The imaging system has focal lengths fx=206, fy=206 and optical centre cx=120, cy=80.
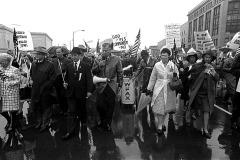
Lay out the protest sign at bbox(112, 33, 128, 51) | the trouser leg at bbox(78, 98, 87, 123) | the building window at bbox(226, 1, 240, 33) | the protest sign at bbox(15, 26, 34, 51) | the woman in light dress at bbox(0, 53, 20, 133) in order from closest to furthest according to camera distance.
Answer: the woman in light dress at bbox(0, 53, 20, 133), the trouser leg at bbox(78, 98, 87, 123), the protest sign at bbox(15, 26, 34, 51), the protest sign at bbox(112, 33, 128, 51), the building window at bbox(226, 1, 240, 33)

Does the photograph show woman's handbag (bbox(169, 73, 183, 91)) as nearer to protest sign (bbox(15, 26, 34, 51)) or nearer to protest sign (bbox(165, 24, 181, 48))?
protest sign (bbox(165, 24, 181, 48))

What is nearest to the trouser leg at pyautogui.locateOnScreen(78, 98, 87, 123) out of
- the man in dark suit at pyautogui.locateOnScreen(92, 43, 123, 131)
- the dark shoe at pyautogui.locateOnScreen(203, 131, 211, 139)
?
the man in dark suit at pyautogui.locateOnScreen(92, 43, 123, 131)

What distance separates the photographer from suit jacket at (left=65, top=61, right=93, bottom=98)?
15.2ft

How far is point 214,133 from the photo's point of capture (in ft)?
16.1

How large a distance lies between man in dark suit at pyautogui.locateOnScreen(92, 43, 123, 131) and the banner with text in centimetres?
408

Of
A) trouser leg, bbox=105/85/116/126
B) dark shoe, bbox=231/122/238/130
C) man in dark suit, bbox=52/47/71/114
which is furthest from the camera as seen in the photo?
man in dark suit, bbox=52/47/71/114

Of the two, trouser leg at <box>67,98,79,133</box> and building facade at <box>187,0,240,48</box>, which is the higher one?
building facade at <box>187,0,240,48</box>

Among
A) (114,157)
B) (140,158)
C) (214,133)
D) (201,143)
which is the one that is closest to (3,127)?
(114,157)

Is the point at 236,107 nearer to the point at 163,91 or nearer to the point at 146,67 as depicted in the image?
the point at 163,91

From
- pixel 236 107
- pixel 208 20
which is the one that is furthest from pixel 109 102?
pixel 208 20

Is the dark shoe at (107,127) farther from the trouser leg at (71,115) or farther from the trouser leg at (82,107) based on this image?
the trouser leg at (71,115)

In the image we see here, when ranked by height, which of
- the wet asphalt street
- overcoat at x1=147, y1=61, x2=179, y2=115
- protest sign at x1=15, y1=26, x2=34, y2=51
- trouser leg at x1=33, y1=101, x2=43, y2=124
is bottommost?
the wet asphalt street

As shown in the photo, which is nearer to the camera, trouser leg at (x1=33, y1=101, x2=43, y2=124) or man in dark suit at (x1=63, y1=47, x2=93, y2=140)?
man in dark suit at (x1=63, y1=47, x2=93, y2=140)

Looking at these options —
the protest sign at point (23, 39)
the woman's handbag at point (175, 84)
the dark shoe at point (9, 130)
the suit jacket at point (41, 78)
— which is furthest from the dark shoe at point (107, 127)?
the protest sign at point (23, 39)
